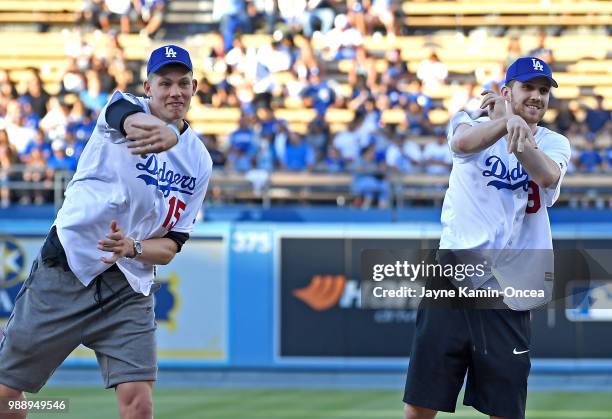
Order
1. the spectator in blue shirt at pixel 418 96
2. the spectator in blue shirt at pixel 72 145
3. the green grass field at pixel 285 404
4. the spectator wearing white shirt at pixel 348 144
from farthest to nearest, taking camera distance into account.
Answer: the spectator in blue shirt at pixel 418 96
the spectator wearing white shirt at pixel 348 144
the spectator in blue shirt at pixel 72 145
the green grass field at pixel 285 404

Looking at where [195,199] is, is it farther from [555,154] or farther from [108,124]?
[555,154]

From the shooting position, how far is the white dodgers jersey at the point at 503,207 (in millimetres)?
6488

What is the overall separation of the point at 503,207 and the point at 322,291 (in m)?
10.3

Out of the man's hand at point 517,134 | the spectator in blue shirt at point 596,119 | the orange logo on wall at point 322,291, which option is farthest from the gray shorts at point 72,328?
the spectator in blue shirt at point 596,119

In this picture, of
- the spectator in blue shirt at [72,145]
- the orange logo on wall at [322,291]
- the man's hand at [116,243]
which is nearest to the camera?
the man's hand at [116,243]

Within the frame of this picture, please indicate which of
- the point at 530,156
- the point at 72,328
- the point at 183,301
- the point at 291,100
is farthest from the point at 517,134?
the point at 291,100

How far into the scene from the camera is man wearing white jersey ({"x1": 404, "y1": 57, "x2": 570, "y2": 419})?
21.2ft

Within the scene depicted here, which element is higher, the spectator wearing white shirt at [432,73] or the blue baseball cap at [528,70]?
the spectator wearing white shirt at [432,73]

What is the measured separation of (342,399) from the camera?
14172 millimetres

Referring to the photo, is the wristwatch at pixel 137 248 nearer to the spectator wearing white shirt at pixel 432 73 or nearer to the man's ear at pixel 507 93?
the man's ear at pixel 507 93

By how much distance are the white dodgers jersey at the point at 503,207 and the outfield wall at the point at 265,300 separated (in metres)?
A: 9.84

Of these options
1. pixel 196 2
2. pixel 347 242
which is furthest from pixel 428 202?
pixel 196 2

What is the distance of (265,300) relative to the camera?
1672 cm

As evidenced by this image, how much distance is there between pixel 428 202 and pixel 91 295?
35.7 ft
